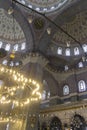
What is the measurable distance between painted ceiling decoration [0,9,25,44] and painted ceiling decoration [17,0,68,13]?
11.6 feet

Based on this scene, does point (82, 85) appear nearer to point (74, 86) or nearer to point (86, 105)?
point (74, 86)

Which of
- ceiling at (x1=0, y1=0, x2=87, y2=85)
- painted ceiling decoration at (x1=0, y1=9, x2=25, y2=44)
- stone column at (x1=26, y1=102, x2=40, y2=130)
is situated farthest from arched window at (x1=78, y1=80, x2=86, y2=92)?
painted ceiling decoration at (x1=0, y1=9, x2=25, y2=44)

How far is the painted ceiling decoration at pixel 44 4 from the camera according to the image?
14008 mm

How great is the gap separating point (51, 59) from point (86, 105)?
6.56m

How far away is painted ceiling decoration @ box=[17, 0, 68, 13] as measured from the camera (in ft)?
46.0

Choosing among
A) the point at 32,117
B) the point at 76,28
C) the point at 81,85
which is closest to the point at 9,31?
the point at 76,28

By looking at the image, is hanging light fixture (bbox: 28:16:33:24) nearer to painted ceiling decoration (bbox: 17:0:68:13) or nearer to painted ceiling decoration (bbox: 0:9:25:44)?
painted ceiling decoration (bbox: 17:0:68:13)

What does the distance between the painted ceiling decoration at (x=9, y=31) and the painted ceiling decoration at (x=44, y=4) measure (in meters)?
3.54

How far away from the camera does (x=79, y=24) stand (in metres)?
16.4

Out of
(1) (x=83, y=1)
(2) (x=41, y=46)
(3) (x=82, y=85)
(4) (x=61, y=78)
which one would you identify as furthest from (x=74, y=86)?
(1) (x=83, y=1)

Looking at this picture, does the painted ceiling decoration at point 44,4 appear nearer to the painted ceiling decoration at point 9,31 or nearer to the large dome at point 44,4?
the large dome at point 44,4

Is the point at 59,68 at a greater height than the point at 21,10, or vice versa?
the point at 21,10

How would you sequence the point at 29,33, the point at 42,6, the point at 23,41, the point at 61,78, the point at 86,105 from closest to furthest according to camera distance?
the point at 86,105
the point at 29,33
the point at 42,6
the point at 61,78
the point at 23,41

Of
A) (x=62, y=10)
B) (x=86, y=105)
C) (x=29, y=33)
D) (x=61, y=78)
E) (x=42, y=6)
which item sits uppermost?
(x=42, y=6)
